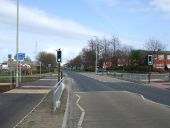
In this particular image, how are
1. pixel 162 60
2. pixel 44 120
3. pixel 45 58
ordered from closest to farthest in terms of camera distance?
1. pixel 44 120
2. pixel 45 58
3. pixel 162 60

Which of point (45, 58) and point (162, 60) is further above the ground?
point (45, 58)

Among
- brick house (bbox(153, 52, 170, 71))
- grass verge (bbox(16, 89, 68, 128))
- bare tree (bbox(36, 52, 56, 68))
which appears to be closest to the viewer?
grass verge (bbox(16, 89, 68, 128))

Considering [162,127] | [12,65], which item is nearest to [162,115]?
[162,127]

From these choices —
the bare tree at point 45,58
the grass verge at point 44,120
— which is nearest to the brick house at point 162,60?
the bare tree at point 45,58

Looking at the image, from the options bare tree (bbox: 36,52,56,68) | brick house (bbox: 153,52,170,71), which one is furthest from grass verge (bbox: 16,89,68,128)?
brick house (bbox: 153,52,170,71)

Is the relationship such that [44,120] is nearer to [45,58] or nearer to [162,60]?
[45,58]

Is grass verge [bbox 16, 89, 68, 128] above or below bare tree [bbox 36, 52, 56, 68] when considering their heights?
below

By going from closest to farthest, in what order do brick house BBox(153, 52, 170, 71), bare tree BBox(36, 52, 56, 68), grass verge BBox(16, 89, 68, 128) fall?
grass verge BBox(16, 89, 68, 128), bare tree BBox(36, 52, 56, 68), brick house BBox(153, 52, 170, 71)

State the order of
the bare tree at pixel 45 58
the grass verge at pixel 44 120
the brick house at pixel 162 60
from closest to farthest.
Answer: the grass verge at pixel 44 120
the bare tree at pixel 45 58
the brick house at pixel 162 60

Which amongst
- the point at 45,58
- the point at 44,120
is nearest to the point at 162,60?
the point at 45,58

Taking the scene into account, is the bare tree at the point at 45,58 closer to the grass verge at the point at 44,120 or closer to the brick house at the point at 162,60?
the brick house at the point at 162,60

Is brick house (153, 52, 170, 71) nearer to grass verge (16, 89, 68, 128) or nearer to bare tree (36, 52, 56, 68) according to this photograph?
bare tree (36, 52, 56, 68)

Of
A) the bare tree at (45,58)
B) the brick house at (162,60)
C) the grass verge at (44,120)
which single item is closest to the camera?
the grass verge at (44,120)

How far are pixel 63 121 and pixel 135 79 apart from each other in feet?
169
